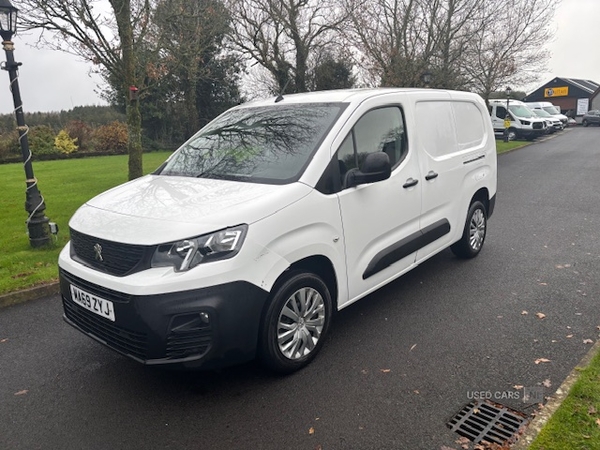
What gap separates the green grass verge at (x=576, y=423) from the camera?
2555mm

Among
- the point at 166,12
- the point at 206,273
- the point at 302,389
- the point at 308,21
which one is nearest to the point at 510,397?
the point at 302,389

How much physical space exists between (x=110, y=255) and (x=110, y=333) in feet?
1.69

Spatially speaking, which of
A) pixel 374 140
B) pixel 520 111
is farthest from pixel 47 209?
pixel 520 111

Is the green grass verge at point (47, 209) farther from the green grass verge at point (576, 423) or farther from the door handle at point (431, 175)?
the green grass verge at point (576, 423)

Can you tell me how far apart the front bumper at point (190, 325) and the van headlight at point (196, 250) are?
189 millimetres

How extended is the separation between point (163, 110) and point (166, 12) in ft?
64.5

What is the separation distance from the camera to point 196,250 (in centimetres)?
288

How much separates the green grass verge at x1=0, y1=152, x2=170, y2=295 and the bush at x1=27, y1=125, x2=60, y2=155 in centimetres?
565

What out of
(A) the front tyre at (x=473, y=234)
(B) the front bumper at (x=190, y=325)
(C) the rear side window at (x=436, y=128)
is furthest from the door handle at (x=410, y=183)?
(B) the front bumper at (x=190, y=325)

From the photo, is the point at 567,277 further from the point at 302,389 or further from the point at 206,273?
the point at 206,273

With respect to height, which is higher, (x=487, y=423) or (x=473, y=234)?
(x=473, y=234)

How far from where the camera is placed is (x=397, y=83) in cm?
1636

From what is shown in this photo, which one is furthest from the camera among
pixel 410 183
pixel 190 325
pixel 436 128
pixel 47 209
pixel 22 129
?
pixel 47 209

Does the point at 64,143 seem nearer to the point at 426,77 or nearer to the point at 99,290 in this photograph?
the point at 426,77
